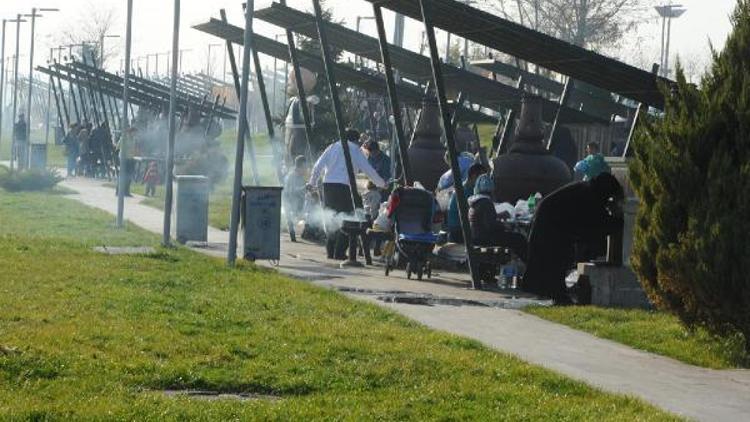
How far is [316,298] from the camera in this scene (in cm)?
1817

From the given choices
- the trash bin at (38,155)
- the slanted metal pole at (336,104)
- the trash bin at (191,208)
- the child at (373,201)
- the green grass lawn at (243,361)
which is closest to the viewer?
the green grass lawn at (243,361)

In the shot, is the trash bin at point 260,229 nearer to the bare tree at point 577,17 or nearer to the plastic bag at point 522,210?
the plastic bag at point 522,210

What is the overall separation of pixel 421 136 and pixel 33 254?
33.8 ft

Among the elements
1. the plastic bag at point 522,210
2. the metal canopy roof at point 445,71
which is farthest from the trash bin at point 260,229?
the metal canopy roof at point 445,71

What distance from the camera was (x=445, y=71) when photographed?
97.2 ft

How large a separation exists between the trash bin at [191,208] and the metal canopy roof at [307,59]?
14.3 ft

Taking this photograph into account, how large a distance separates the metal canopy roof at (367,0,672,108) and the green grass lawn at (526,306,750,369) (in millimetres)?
4612

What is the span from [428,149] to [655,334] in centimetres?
1665

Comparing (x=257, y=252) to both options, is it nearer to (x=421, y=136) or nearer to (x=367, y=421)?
(x=421, y=136)

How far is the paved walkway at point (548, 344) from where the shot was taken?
11820 mm

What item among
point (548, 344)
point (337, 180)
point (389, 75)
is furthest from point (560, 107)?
point (548, 344)

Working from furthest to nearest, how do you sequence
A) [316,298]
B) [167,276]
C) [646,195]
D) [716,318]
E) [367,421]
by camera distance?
[167,276]
[316,298]
[646,195]
[716,318]
[367,421]

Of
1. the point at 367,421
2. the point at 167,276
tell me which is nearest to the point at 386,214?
the point at 167,276

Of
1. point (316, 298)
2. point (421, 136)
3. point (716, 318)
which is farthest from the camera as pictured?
point (421, 136)
